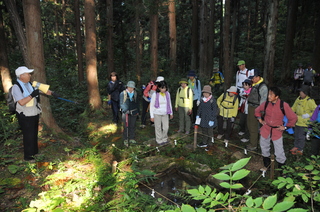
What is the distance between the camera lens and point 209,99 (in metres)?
6.91

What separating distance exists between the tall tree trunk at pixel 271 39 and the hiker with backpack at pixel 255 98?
380 centimetres

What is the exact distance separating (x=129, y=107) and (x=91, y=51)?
4.14 m

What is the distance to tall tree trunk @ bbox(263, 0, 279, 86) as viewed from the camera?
9477 millimetres

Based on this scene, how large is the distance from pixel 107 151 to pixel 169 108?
257 centimetres

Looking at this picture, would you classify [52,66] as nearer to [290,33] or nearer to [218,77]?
[218,77]

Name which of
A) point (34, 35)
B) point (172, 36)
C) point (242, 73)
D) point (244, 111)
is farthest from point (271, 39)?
point (34, 35)

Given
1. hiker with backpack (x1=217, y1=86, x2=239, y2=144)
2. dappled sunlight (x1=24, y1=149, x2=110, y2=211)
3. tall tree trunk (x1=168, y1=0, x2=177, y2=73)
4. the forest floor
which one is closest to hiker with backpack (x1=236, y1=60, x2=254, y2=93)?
hiker with backpack (x1=217, y1=86, x2=239, y2=144)

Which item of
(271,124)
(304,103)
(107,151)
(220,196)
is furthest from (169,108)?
(220,196)

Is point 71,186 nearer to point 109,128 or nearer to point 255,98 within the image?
point 109,128

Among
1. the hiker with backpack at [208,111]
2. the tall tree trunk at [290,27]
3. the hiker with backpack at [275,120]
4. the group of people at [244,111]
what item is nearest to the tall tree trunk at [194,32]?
the tall tree trunk at [290,27]

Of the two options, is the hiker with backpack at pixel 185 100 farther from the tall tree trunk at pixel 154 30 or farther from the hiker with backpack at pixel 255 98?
the tall tree trunk at pixel 154 30

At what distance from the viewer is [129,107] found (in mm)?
6926

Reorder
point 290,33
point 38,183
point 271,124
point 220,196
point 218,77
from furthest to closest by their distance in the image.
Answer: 1. point 290,33
2. point 218,77
3. point 271,124
4. point 38,183
5. point 220,196

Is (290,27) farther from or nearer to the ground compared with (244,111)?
farther from the ground
